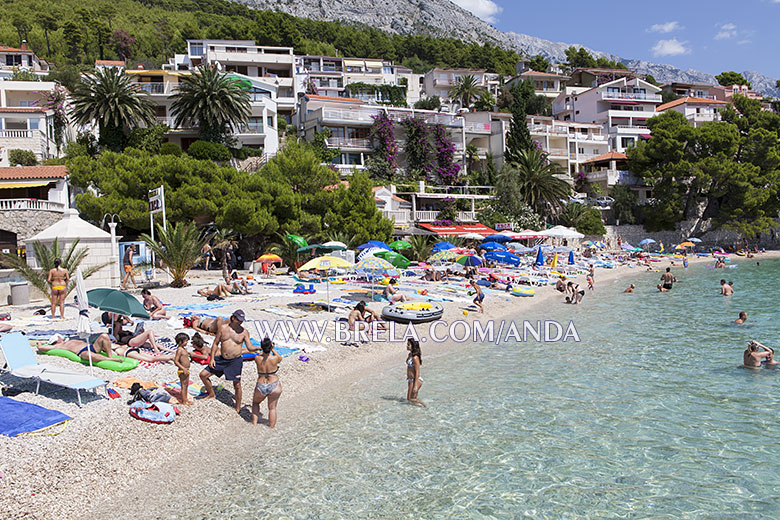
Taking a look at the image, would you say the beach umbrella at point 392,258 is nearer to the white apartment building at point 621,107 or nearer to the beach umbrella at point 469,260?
the beach umbrella at point 469,260

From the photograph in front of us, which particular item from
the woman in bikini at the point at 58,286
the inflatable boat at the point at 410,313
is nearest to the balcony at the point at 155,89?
the woman in bikini at the point at 58,286

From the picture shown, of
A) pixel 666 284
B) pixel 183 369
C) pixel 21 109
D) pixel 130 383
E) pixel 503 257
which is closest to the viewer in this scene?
pixel 183 369

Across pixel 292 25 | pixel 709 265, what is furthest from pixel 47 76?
pixel 709 265

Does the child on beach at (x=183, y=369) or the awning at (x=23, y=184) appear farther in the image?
the awning at (x=23, y=184)

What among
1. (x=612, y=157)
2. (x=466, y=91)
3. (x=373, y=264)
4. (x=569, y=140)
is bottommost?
(x=373, y=264)

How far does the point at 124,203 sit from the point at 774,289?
32777mm

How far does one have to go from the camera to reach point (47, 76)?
5850cm

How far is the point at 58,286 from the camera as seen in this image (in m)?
15.4

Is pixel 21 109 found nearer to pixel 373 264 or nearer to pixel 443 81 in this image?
pixel 373 264

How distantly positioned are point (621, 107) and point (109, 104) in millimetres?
56830

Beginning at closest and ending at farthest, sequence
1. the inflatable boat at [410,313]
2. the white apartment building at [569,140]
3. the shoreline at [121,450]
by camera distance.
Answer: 1. the shoreline at [121,450]
2. the inflatable boat at [410,313]
3. the white apartment building at [569,140]

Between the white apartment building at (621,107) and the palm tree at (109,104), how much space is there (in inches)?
1943

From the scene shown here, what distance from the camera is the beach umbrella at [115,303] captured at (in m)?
11.6

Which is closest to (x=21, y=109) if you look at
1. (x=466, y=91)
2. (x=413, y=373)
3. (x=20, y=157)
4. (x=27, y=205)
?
(x=20, y=157)
